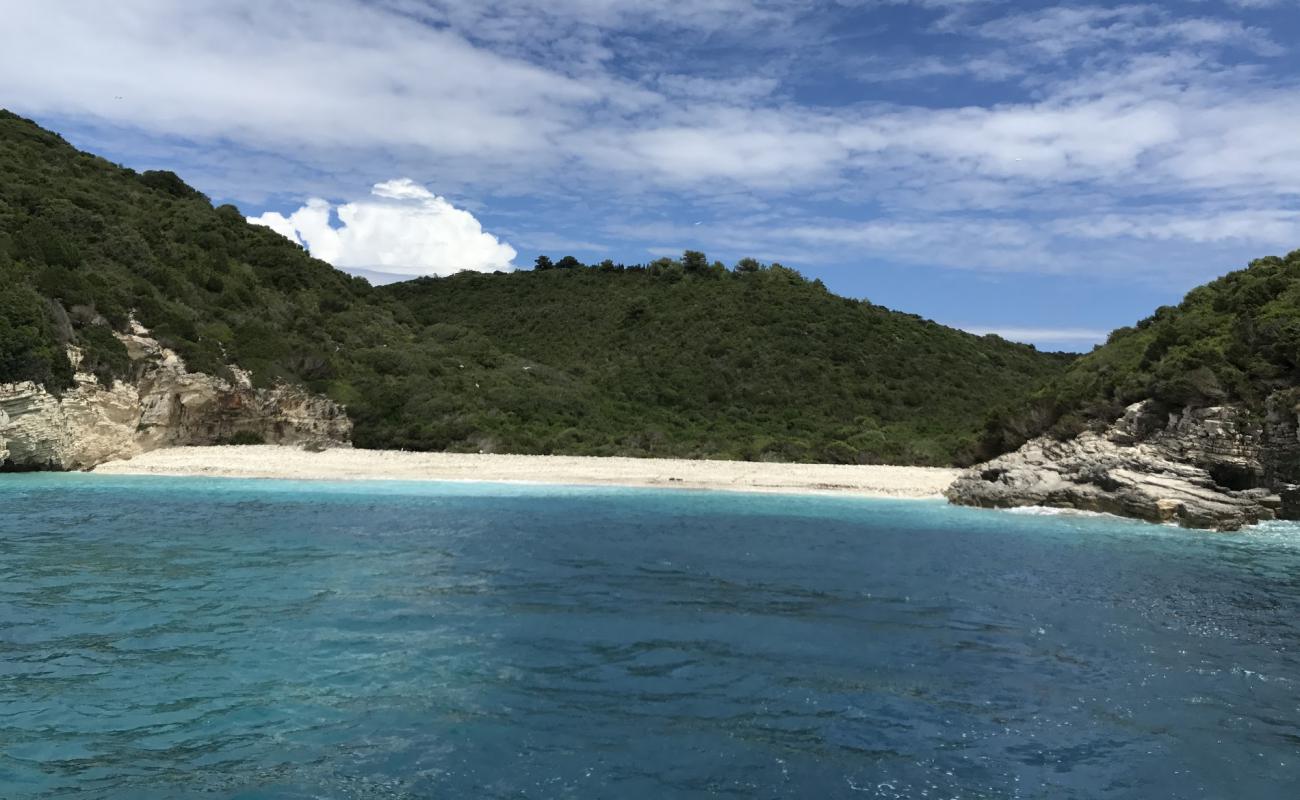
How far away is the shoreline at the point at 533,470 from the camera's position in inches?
1177

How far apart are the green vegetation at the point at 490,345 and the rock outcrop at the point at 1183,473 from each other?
12034 millimetres

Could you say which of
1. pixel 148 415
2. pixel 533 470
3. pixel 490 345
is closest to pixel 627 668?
pixel 533 470

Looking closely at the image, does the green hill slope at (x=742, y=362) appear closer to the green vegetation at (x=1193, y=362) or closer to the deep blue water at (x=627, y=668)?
the green vegetation at (x=1193, y=362)

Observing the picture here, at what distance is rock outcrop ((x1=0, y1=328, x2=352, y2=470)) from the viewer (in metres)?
26.8

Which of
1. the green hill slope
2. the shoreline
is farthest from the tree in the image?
the shoreline

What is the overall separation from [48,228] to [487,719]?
118 ft

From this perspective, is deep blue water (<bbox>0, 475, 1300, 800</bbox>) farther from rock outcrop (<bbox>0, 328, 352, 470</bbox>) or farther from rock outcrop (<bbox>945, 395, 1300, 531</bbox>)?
rock outcrop (<bbox>0, 328, 352, 470</bbox>)

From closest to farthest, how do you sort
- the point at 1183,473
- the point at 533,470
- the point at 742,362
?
the point at 1183,473 < the point at 533,470 < the point at 742,362

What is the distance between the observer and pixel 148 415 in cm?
3200

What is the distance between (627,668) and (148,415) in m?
30.5

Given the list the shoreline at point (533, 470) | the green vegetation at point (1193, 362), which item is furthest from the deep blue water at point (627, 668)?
the shoreline at point (533, 470)

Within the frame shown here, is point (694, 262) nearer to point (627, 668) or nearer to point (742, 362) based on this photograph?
point (742, 362)

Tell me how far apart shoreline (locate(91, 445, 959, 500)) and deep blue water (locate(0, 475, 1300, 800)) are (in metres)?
13.4

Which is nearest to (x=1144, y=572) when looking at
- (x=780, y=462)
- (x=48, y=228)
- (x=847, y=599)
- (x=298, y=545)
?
(x=847, y=599)
